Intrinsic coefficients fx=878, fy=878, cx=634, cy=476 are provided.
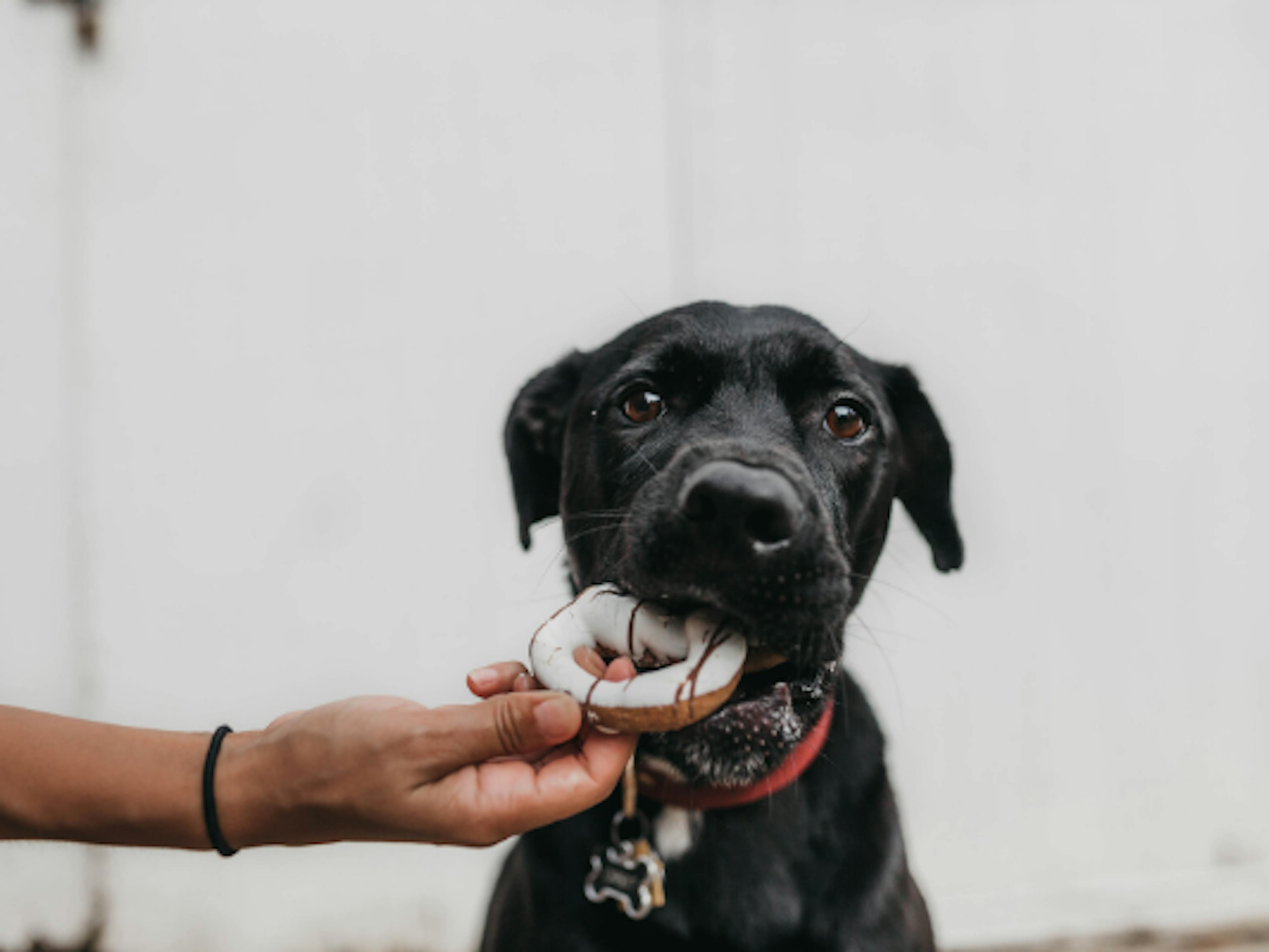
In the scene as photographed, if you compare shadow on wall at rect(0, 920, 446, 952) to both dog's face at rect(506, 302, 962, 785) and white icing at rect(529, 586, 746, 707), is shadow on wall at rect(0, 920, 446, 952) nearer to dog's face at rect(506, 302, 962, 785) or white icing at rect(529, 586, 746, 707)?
dog's face at rect(506, 302, 962, 785)

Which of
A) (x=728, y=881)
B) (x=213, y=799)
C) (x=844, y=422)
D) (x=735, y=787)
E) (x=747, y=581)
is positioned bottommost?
(x=728, y=881)

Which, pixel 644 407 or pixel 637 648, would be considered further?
pixel 644 407

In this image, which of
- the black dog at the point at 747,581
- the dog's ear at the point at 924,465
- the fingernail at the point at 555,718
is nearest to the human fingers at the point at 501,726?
the fingernail at the point at 555,718

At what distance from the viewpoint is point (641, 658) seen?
1312 mm

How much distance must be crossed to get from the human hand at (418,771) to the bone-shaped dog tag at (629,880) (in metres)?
0.53

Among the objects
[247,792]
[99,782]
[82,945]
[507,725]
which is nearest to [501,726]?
[507,725]

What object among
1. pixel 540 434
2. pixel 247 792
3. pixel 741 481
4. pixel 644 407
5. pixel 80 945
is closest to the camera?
pixel 247 792

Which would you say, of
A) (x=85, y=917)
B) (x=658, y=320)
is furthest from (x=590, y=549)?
(x=85, y=917)

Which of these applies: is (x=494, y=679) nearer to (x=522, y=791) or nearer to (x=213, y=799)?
(x=522, y=791)

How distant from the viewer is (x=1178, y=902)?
367 cm

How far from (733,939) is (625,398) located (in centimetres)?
111

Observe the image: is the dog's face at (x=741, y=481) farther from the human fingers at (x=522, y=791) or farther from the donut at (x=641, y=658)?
the human fingers at (x=522, y=791)

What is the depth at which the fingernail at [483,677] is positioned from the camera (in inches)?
50.8

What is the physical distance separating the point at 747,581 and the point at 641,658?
195 millimetres
